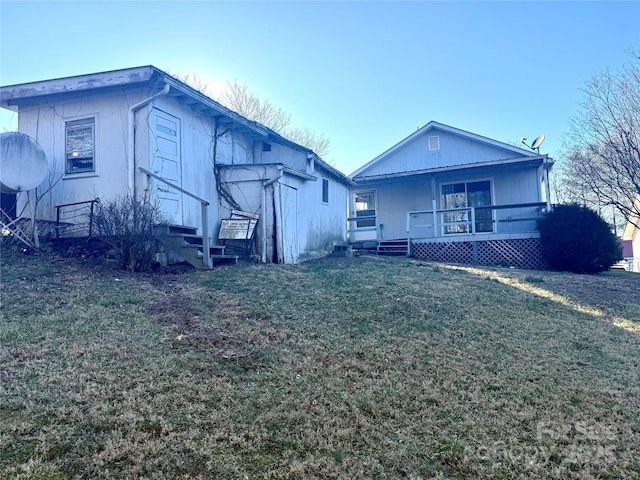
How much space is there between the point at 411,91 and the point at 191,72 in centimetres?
1518

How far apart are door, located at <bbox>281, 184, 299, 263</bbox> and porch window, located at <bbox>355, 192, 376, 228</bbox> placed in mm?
6618

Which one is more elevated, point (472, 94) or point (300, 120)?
point (300, 120)

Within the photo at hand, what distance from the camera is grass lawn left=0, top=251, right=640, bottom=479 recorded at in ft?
8.53

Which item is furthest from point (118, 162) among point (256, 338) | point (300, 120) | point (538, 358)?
point (300, 120)

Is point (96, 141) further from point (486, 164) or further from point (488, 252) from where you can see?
point (488, 252)

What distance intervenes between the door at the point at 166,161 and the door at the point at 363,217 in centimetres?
862

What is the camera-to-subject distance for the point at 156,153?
28.4 feet

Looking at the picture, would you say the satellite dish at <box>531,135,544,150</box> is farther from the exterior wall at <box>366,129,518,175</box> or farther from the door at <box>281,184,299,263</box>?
the door at <box>281,184,299,263</box>

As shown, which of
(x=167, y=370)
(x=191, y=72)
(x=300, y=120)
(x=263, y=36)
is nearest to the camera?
(x=167, y=370)

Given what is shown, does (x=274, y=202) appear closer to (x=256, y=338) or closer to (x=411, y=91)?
(x=256, y=338)

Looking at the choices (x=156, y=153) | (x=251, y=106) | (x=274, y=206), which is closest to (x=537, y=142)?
(x=274, y=206)

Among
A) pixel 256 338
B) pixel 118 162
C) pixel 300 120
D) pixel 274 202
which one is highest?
pixel 300 120

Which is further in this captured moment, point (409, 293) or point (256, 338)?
point (409, 293)

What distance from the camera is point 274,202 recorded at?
10219mm
